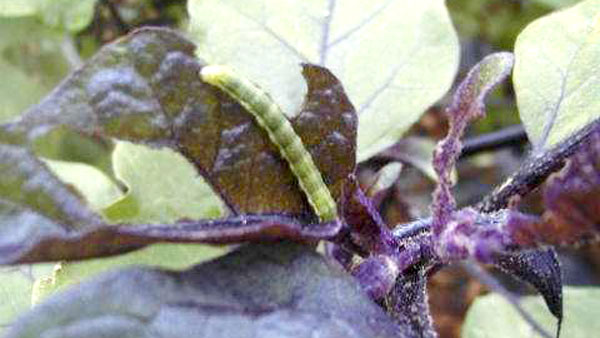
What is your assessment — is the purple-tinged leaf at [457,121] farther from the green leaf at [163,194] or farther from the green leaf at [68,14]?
the green leaf at [68,14]

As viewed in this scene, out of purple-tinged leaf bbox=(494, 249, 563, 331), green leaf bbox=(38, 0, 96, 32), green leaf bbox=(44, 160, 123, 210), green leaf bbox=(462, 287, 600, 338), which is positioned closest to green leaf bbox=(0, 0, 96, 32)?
green leaf bbox=(38, 0, 96, 32)

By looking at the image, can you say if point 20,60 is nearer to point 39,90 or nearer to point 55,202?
point 39,90

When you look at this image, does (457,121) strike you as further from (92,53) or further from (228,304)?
Result: (92,53)

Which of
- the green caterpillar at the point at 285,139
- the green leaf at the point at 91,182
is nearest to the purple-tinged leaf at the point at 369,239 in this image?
the green caterpillar at the point at 285,139

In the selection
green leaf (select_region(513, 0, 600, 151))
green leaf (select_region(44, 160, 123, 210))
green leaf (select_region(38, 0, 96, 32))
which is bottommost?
green leaf (select_region(44, 160, 123, 210))

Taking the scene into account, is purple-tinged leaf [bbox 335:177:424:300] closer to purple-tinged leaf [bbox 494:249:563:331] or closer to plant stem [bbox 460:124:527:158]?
purple-tinged leaf [bbox 494:249:563:331]

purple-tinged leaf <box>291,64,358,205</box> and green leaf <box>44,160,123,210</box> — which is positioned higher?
purple-tinged leaf <box>291,64,358,205</box>

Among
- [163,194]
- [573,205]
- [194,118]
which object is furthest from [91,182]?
[573,205]
